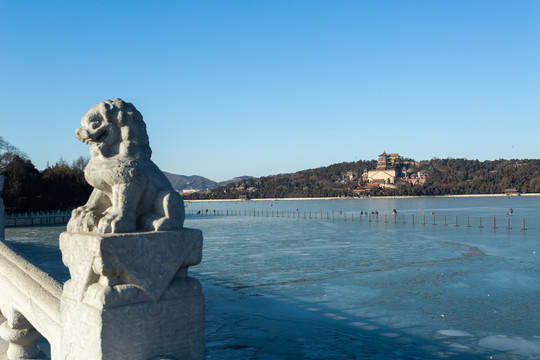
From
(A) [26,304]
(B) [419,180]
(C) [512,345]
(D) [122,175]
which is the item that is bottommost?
(C) [512,345]

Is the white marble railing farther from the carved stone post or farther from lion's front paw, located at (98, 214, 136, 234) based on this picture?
lion's front paw, located at (98, 214, 136, 234)

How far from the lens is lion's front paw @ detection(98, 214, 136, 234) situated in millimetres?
3186

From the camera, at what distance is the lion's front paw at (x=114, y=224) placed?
10.5 feet

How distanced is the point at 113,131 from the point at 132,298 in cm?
136

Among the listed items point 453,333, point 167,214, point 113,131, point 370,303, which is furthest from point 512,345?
point 113,131

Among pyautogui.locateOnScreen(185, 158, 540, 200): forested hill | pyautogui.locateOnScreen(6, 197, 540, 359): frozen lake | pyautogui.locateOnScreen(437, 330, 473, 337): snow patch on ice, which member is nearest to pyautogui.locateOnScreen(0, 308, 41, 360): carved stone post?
pyautogui.locateOnScreen(6, 197, 540, 359): frozen lake

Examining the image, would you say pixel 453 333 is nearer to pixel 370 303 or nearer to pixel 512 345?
pixel 512 345

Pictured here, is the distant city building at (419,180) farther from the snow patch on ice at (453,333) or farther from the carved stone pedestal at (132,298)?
the carved stone pedestal at (132,298)

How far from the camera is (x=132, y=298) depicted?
3.09 m

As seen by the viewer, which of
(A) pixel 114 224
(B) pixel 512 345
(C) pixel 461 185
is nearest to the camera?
(A) pixel 114 224

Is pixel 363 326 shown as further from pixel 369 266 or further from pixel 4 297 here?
pixel 369 266

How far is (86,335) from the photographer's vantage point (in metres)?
3.07

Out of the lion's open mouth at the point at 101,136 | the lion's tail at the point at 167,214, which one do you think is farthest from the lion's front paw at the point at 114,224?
the lion's open mouth at the point at 101,136

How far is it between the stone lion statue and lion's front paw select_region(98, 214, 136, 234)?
0.16ft
